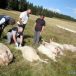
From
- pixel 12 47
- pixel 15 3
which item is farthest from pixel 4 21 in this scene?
→ pixel 15 3

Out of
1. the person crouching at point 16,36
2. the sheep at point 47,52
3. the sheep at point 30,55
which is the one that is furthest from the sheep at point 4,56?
the sheep at point 47,52

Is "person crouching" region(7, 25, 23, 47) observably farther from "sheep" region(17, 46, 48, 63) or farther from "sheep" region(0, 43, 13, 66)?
"sheep" region(0, 43, 13, 66)

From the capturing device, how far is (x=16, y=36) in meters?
15.8

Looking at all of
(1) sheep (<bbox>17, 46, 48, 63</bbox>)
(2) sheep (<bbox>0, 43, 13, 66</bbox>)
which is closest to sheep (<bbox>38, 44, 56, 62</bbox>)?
(1) sheep (<bbox>17, 46, 48, 63</bbox>)

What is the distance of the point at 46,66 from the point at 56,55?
239 cm

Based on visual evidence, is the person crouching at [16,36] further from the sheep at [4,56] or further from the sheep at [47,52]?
the sheep at [4,56]

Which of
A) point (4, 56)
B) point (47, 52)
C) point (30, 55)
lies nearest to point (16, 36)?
point (47, 52)

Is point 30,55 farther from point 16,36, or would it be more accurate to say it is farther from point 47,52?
point 16,36

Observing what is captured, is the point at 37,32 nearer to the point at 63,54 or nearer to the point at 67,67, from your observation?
the point at 63,54

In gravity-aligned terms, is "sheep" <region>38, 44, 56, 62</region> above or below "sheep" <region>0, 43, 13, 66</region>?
below

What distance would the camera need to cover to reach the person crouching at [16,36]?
15.4m

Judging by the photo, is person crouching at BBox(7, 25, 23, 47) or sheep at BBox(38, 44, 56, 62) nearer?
sheep at BBox(38, 44, 56, 62)

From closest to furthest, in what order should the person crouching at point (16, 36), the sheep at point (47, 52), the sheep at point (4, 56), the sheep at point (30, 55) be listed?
the sheep at point (4, 56), the sheep at point (30, 55), the sheep at point (47, 52), the person crouching at point (16, 36)

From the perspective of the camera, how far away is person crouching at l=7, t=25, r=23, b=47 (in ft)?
50.5
